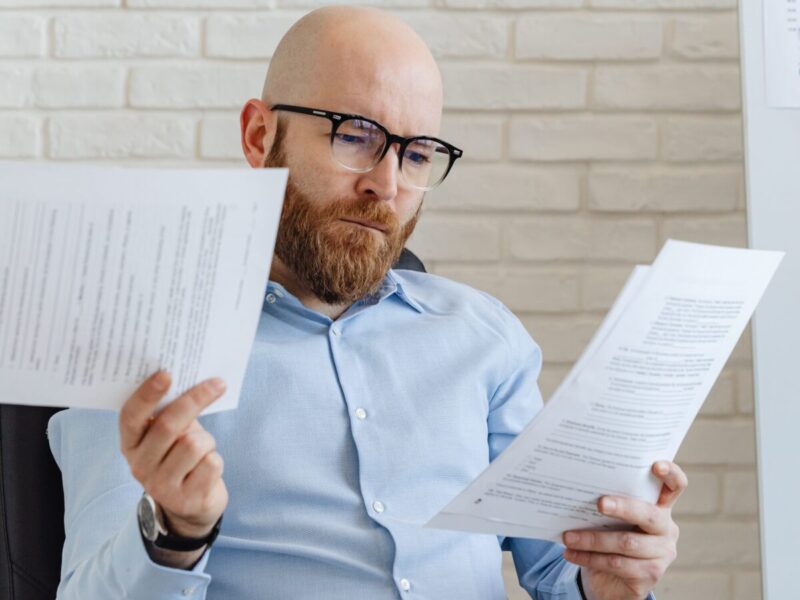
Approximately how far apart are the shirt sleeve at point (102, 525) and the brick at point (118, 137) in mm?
787

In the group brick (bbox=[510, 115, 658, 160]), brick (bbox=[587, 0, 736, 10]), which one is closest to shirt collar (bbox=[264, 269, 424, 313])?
brick (bbox=[510, 115, 658, 160])

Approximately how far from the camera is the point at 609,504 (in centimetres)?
104

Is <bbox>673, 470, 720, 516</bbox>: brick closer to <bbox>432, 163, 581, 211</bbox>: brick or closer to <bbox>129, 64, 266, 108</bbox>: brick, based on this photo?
<bbox>432, 163, 581, 211</bbox>: brick

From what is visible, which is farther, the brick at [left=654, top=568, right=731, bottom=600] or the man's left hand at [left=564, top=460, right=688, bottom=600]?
the brick at [left=654, top=568, right=731, bottom=600]

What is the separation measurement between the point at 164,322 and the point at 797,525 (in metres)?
0.92

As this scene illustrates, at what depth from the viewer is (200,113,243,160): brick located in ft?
6.19

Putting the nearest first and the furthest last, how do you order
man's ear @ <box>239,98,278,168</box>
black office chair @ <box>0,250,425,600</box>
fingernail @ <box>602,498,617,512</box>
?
fingernail @ <box>602,498,617,512</box> < black office chair @ <box>0,250,425,600</box> < man's ear @ <box>239,98,278,168</box>

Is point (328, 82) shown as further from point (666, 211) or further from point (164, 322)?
point (666, 211)

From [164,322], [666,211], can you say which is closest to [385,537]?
[164,322]

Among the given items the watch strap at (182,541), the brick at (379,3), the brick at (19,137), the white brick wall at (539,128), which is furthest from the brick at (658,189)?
the watch strap at (182,541)

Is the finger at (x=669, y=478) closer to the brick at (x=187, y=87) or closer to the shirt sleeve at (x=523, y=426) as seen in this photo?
the shirt sleeve at (x=523, y=426)

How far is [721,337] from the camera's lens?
100 cm

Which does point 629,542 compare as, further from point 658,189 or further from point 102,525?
point 658,189

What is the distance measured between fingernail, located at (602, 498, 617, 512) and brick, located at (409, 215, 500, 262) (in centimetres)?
89
